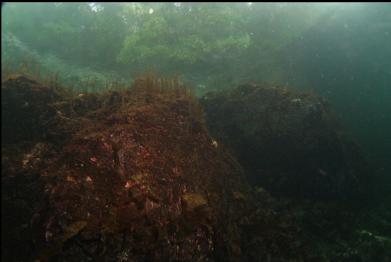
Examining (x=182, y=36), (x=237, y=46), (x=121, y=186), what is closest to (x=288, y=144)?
(x=121, y=186)

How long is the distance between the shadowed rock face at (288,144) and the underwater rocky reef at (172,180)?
0.03 m

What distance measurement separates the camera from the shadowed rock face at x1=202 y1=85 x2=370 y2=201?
28.4 ft

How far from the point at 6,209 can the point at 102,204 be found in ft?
3.16

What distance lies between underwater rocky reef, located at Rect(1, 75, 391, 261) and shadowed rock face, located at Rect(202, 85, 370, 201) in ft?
0.09

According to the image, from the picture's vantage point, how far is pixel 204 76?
14.4 meters

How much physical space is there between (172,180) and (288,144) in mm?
4709

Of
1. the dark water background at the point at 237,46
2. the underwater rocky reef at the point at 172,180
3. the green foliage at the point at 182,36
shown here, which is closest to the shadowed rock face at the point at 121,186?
the underwater rocky reef at the point at 172,180

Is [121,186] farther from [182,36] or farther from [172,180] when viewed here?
[182,36]

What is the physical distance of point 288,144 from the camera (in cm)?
870

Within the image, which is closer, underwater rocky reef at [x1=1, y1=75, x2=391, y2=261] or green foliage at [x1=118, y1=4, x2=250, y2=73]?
underwater rocky reef at [x1=1, y1=75, x2=391, y2=261]

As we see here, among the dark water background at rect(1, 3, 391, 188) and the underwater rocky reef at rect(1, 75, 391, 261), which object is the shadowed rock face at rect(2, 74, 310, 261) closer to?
the underwater rocky reef at rect(1, 75, 391, 261)

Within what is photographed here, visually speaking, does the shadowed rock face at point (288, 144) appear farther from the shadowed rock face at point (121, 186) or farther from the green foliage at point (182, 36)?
the green foliage at point (182, 36)

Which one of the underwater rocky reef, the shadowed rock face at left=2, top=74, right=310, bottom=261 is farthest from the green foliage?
the shadowed rock face at left=2, top=74, right=310, bottom=261

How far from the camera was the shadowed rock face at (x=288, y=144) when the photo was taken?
28.4ft
